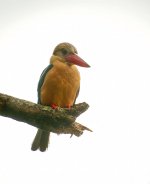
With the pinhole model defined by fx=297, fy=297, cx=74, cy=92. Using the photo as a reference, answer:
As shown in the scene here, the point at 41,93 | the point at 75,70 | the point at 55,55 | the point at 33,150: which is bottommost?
the point at 33,150

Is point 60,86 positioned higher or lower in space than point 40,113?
higher

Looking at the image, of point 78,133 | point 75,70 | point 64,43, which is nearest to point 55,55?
point 64,43

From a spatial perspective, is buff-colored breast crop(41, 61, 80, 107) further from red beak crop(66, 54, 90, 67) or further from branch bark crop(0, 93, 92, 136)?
branch bark crop(0, 93, 92, 136)

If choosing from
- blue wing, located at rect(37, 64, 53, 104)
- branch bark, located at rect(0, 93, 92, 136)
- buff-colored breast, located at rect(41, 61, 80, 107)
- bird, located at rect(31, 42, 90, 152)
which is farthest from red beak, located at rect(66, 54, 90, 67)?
branch bark, located at rect(0, 93, 92, 136)

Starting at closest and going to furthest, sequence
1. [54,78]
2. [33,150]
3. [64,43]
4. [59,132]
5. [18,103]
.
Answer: [18,103], [59,132], [54,78], [33,150], [64,43]

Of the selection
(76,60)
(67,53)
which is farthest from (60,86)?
(67,53)

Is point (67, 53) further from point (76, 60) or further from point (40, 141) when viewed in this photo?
point (40, 141)

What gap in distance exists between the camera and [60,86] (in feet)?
21.2

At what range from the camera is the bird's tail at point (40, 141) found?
7121 mm

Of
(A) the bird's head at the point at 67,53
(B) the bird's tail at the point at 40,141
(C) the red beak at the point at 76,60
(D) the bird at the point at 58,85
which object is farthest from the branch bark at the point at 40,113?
(B) the bird's tail at the point at 40,141

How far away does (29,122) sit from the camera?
15.1ft

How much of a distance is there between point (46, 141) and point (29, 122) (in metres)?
2.71

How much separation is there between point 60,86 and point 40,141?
1.58 m

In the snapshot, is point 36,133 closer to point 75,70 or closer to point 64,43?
point 75,70
